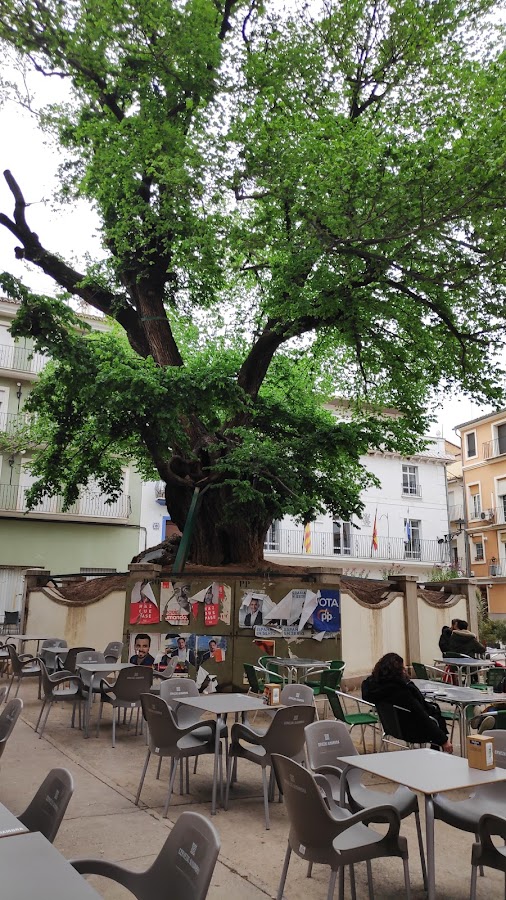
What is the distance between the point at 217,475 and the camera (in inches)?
503

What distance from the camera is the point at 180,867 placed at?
2.32 m

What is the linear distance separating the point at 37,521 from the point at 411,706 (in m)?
20.6

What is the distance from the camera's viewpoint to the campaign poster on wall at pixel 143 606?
11.6m

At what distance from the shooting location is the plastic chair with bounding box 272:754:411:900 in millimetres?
3232

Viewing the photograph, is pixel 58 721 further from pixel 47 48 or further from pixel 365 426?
pixel 47 48

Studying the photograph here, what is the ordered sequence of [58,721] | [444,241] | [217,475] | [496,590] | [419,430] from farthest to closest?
[496,590] → [419,430] → [217,475] → [444,241] → [58,721]

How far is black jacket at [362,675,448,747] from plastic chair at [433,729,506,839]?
48.0 inches

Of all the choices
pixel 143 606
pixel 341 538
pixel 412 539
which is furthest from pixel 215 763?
pixel 412 539

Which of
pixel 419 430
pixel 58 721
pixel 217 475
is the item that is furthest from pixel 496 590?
pixel 58 721

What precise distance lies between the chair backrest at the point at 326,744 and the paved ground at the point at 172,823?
650mm

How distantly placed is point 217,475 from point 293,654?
3787 millimetres

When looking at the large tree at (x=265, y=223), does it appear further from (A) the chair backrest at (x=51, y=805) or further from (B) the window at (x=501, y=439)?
(B) the window at (x=501, y=439)

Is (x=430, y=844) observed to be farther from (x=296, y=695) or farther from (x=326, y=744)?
(x=296, y=695)

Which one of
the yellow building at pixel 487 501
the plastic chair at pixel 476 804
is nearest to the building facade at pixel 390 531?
the yellow building at pixel 487 501
